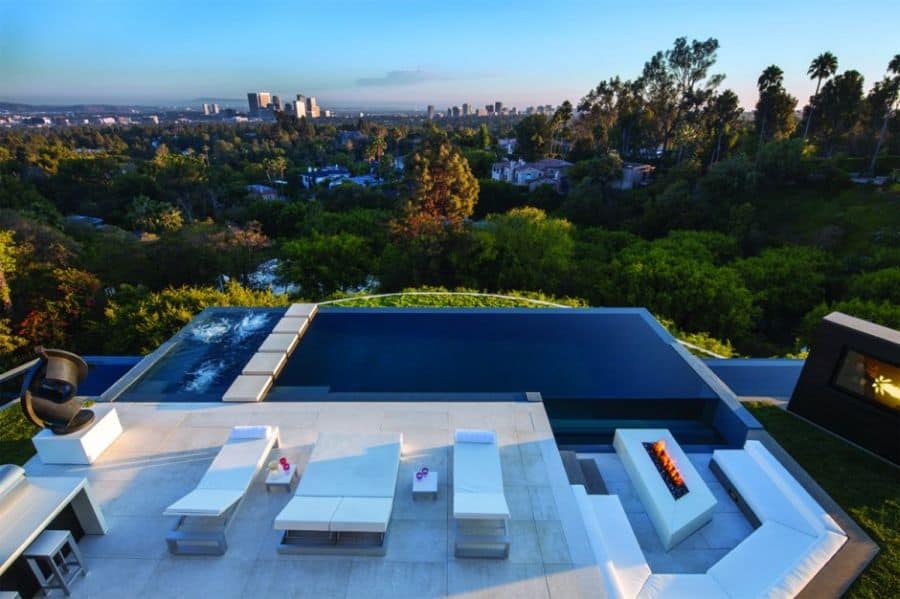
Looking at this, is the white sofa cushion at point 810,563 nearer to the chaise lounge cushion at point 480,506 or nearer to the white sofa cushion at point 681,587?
the white sofa cushion at point 681,587

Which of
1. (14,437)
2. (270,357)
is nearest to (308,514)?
(270,357)

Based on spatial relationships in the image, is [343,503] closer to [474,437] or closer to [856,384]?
[474,437]

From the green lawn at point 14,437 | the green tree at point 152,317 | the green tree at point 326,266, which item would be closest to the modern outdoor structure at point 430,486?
the green lawn at point 14,437

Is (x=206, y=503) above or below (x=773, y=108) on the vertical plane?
below

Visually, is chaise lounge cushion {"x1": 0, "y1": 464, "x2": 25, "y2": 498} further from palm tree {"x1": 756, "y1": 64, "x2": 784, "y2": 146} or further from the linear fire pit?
palm tree {"x1": 756, "y1": 64, "x2": 784, "y2": 146}

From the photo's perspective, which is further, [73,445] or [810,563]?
[73,445]

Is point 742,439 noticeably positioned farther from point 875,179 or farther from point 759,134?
point 759,134

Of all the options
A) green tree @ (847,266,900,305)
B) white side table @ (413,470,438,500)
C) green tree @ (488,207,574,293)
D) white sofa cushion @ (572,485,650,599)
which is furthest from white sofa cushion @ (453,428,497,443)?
green tree @ (847,266,900,305)
